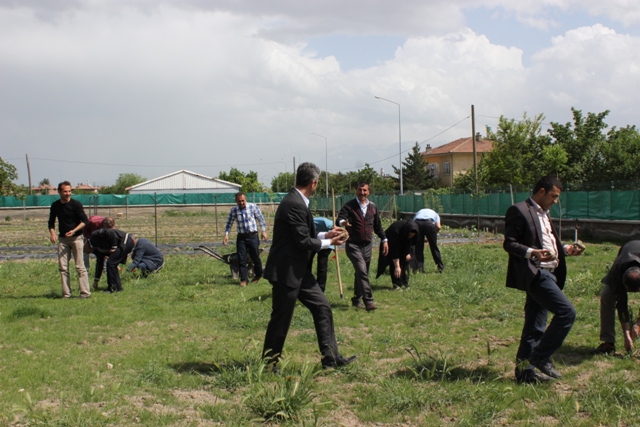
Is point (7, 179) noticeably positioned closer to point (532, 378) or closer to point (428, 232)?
point (428, 232)

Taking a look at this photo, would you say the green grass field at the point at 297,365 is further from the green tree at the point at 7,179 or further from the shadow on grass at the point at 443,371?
the green tree at the point at 7,179

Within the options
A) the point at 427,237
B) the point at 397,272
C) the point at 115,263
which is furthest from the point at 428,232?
the point at 115,263

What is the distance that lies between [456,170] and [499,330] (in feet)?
229

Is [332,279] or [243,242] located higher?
[243,242]

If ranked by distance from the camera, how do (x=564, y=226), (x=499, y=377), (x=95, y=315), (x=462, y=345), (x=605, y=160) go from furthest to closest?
(x=605, y=160) < (x=564, y=226) < (x=95, y=315) < (x=462, y=345) < (x=499, y=377)

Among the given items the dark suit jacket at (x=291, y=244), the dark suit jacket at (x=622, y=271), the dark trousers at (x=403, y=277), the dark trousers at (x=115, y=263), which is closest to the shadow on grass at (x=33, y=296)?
the dark trousers at (x=115, y=263)

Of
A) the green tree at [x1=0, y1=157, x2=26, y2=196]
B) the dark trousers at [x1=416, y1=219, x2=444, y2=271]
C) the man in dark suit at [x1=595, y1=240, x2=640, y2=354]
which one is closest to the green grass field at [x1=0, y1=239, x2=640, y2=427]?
the man in dark suit at [x1=595, y1=240, x2=640, y2=354]

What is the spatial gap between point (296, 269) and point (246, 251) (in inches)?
257

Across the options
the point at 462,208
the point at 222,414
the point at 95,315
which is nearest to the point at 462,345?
the point at 222,414

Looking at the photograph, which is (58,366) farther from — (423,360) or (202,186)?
(202,186)

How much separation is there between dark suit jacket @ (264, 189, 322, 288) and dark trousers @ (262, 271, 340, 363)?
0.34 feet

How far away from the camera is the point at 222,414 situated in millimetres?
4895

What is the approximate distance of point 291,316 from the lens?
19.4 ft

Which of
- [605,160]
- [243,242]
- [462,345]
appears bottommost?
[462,345]
